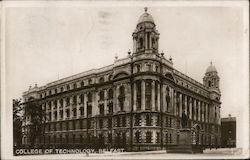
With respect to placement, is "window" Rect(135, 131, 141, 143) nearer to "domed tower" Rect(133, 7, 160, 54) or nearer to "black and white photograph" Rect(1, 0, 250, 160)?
"black and white photograph" Rect(1, 0, 250, 160)

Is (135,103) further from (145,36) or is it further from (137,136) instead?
(145,36)

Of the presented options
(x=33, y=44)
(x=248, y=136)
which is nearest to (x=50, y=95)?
(x=33, y=44)

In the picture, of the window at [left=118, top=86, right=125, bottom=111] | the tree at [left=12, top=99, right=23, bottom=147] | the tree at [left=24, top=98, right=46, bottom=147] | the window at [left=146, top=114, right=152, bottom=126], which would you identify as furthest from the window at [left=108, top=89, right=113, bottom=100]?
the tree at [left=12, top=99, right=23, bottom=147]

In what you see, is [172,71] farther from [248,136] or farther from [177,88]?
[248,136]

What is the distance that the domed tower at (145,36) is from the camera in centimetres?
716

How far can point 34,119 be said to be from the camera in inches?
313

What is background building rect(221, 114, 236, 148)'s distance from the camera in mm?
7432

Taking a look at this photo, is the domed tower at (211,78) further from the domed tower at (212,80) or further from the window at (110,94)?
the window at (110,94)

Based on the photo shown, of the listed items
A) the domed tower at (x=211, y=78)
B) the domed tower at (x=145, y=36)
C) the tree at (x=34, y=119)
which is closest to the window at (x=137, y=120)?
the domed tower at (x=145, y=36)

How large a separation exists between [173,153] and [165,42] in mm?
1609

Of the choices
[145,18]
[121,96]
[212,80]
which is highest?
[145,18]

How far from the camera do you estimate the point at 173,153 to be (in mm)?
7648

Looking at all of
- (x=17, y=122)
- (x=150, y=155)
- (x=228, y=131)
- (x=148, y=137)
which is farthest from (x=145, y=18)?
(x=17, y=122)

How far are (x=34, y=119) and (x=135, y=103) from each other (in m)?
1.54
